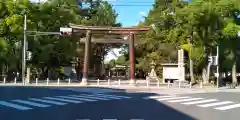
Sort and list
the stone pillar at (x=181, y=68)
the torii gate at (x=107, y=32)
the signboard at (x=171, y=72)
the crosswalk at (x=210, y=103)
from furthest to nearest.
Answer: the signboard at (x=171, y=72) → the stone pillar at (x=181, y=68) → the torii gate at (x=107, y=32) → the crosswalk at (x=210, y=103)

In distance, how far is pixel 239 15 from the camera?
43250mm

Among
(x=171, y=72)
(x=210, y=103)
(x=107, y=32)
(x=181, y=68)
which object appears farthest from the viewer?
(x=171, y=72)

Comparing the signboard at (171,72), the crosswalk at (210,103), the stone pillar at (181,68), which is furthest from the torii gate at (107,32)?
the crosswalk at (210,103)

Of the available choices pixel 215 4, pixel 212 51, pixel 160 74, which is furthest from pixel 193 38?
pixel 160 74

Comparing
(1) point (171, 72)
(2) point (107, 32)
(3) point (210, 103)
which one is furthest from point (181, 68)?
(3) point (210, 103)

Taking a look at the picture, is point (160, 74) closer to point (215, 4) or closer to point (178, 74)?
point (178, 74)

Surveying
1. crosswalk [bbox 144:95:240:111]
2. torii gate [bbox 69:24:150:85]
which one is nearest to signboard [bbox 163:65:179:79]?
torii gate [bbox 69:24:150:85]

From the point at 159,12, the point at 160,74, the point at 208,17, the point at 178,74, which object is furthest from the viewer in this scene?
the point at 159,12

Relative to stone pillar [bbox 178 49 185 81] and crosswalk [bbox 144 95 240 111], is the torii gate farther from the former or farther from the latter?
crosswalk [bbox 144 95 240 111]

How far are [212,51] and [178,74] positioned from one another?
532 centimetres

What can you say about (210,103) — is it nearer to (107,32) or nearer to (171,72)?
(107,32)

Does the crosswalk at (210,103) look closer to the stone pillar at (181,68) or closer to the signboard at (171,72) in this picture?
the stone pillar at (181,68)

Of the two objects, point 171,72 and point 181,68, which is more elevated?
point 181,68

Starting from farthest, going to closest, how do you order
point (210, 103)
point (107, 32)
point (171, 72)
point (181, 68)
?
1. point (171, 72)
2. point (181, 68)
3. point (107, 32)
4. point (210, 103)
